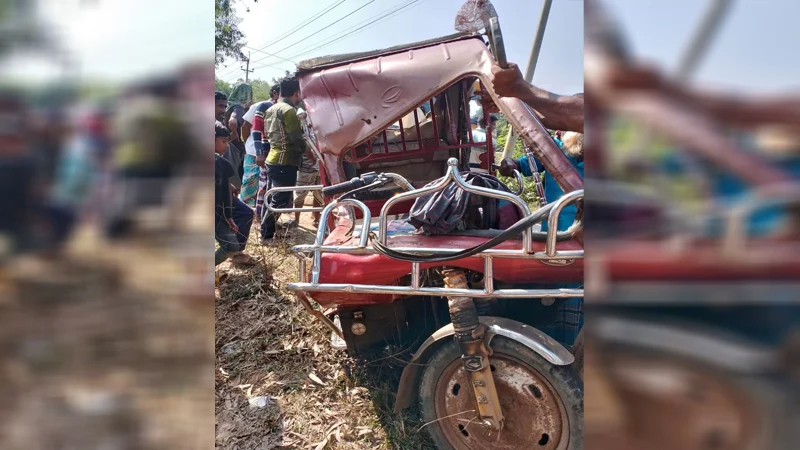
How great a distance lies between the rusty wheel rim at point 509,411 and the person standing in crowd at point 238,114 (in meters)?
3.78

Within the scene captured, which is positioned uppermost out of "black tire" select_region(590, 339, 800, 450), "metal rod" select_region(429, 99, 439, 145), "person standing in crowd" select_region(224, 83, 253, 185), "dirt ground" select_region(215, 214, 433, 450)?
"person standing in crowd" select_region(224, 83, 253, 185)

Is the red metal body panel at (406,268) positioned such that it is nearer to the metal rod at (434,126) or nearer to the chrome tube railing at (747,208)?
the chrome tube railing at (747,208)

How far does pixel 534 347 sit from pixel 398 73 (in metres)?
2.02

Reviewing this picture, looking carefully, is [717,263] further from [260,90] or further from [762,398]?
[260,90]

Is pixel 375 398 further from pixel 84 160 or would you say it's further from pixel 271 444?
pixel 84 160

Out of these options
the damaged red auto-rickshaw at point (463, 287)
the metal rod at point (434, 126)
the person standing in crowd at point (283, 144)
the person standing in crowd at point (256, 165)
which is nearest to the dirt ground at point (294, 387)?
the damaged red auto-rickshaw at point (463, 287)

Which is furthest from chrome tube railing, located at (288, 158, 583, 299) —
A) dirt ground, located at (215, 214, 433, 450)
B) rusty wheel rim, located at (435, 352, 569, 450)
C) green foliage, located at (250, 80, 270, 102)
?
green foliage, located at (250, 80, 270, 102)

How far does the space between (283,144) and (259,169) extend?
32.6 inches

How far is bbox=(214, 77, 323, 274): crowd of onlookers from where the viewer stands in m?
3.86

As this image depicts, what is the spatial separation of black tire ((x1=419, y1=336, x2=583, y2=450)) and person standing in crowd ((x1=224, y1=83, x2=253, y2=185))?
3.69m

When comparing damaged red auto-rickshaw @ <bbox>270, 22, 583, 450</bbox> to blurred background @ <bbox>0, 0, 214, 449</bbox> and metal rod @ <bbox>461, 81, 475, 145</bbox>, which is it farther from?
blurred background @ <bbox>0, 0, 214, 449</bbox>

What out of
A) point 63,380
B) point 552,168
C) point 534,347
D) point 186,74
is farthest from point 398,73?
point 63,380

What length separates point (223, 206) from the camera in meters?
3.79

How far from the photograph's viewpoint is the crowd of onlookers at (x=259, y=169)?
152 inches
